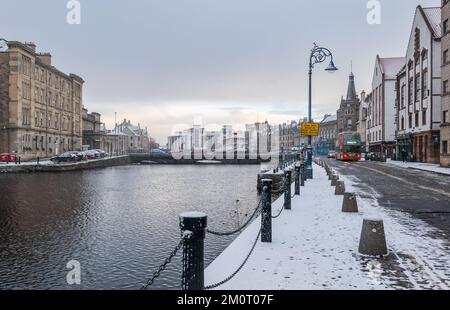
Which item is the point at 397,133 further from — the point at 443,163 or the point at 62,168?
the point at 62,168

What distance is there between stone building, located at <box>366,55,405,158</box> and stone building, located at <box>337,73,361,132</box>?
34074 mm

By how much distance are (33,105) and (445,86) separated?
5222 cm

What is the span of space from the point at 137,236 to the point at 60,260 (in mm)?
2600

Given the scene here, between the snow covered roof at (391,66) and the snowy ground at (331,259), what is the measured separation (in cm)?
6355

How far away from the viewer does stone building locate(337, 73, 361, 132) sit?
108 meters

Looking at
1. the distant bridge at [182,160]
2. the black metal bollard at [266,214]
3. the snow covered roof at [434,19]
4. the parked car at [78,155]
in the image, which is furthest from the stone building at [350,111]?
the black metal bollard at [266,214]

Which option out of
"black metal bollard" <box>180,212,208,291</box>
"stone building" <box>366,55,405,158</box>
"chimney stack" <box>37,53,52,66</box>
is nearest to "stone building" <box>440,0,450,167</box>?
"stone building" <box>366,55,405,158</box>

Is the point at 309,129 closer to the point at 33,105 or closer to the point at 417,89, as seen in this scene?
the point at 417,89

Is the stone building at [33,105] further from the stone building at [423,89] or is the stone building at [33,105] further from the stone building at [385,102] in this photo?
the stone building at [385,102]

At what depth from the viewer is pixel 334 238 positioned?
27.2 feet

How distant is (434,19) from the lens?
1833 inches

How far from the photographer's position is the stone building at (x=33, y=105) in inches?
2025

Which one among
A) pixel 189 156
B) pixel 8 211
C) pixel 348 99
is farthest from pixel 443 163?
pixel 348 99

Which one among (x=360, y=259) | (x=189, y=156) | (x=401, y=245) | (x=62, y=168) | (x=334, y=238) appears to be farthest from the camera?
(x=189, y=156)
